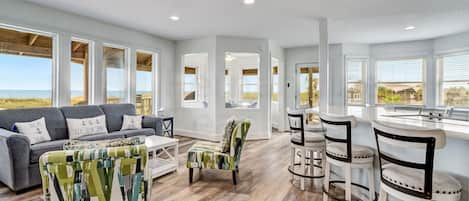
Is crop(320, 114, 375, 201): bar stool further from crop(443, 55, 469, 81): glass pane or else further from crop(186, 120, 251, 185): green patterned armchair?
crop(443, 55, 469, 81): glass pane

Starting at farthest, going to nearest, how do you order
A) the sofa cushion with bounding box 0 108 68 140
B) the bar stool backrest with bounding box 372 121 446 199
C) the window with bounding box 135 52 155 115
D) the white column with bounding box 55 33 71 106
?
the window with bounding box 135 52 155 115, the white column with bounding box 55 33 71 106, the sofa cushion with bounding box 0 108 68 140, the bar stool backrest with bounding box 372 121 446 199

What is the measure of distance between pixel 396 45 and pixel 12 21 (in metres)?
8.11

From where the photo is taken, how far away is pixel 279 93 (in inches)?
293

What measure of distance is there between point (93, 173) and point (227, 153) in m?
2.05

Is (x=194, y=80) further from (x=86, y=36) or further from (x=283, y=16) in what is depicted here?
(x=283, y=16)

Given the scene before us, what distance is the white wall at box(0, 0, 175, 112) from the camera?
3666 mm

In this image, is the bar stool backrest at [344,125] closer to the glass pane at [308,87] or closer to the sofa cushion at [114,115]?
the sofa cushion at [114,115]

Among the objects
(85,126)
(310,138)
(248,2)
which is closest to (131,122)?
(85,126)

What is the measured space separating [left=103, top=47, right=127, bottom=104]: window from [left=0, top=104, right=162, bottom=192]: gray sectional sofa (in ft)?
1.51

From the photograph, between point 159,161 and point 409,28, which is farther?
point 409,28

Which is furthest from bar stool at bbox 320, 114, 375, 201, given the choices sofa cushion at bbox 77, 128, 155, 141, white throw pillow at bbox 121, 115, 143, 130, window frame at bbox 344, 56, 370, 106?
window frame at bbox 344, 56, 370, 106

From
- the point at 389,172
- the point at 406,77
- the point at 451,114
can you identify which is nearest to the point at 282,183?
the point at 389,172

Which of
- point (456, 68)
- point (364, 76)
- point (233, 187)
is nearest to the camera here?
point (233, 187)

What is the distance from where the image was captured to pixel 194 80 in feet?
22.9
